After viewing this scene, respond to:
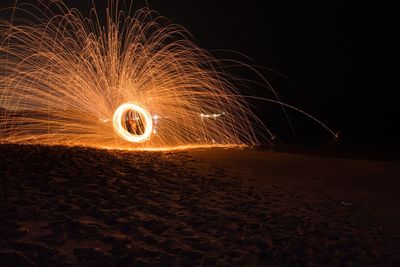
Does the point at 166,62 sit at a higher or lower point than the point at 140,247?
higher

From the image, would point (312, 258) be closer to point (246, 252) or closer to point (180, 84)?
point (246, 252)

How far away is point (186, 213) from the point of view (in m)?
6.14

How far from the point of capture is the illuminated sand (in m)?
4.43

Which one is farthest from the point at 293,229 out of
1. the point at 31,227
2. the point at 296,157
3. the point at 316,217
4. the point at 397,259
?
the point at 296,157

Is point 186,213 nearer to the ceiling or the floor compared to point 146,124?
nearer to the floor

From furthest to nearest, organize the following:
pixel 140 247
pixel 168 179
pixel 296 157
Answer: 1. pixel 296 157
2. pixel 168 179
3. pixel 140 247

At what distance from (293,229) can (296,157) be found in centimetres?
817

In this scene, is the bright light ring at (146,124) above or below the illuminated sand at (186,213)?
above

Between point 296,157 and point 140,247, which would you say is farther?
point 296,157

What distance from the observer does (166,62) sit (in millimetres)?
14500

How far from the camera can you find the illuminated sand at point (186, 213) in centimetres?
443

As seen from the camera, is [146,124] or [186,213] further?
[146,124]

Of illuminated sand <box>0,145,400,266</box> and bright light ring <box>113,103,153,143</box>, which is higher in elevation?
bright light ring <box>113,103,153,143</box>

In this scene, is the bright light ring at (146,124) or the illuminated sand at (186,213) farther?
the bright light ring at (146,124)
